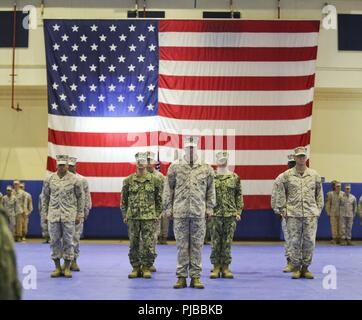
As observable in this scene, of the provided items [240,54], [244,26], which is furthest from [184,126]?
[244,26]

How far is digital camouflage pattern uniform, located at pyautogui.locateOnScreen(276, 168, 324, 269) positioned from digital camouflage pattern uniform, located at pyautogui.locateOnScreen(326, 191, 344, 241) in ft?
24.4

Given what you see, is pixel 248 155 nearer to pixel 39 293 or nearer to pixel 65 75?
pixel 65 75

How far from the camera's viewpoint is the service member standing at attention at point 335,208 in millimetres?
16891

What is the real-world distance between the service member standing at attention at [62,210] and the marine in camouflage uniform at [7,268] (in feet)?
22.9

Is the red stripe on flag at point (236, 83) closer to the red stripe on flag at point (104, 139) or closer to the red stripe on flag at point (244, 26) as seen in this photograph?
the red stripe on flag at point (244, 26)

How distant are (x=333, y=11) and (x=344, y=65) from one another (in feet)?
5.36

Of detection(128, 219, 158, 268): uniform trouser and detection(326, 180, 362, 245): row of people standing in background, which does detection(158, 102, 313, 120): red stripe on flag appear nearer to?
detection(326, 180, 362, 245): row of people standing in background

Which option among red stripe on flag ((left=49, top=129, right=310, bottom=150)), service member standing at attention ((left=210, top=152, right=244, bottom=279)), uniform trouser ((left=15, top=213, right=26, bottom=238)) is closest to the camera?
service member standing at attention ((left=210, top=152, right=244, bottom=279))

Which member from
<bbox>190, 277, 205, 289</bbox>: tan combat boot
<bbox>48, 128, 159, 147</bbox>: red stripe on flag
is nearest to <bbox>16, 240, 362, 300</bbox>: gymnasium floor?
<bbox>190, 277, 205, 289</bbox>: tan combat boot

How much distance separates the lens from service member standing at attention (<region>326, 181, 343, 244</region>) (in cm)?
1689

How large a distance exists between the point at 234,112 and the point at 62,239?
788 centimetres

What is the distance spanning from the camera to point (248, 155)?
16.3 m

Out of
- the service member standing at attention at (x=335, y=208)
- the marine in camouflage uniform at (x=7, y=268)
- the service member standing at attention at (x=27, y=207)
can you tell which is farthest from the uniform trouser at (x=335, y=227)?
the marine in camouflage uniform at (x=7, y=268)

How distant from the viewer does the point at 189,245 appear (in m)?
8.61
